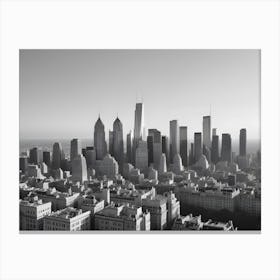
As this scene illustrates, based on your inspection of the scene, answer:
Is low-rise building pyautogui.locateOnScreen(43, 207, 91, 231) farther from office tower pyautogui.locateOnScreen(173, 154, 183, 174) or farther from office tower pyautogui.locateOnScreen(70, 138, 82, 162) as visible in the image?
office tower pyautogui.locateOnScreen(173, 154, 183, 174)

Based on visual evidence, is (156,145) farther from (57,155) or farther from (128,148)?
(57,155)

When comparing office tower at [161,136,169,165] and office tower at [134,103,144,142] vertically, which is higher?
office tower at [134,103,144,142]

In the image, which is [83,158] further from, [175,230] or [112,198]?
[175,230]

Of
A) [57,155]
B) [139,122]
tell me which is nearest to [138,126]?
[139,122]

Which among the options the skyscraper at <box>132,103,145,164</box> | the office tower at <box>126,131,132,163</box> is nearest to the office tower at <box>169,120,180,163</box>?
the skyscraper at <box>132,103,145,164</box>

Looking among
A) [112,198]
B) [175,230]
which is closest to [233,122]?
[175,230]

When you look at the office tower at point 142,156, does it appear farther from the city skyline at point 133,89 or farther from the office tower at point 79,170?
the office tower at point 79,170
